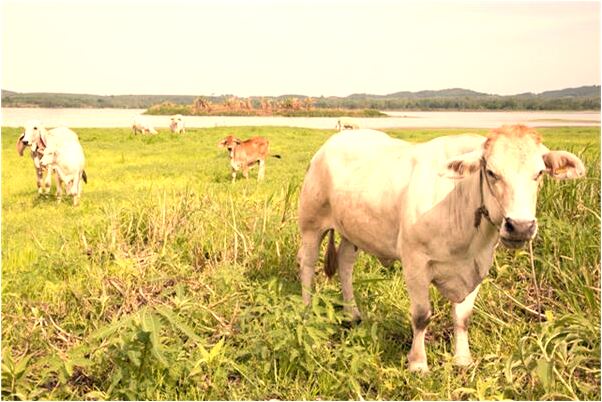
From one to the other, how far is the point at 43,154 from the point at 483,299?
999cm

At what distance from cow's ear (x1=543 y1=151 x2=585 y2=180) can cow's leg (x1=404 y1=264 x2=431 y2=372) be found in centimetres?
114

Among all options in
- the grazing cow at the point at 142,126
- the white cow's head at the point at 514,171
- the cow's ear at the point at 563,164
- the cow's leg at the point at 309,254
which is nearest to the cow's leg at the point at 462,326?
the white cow's head at the point at 514,171

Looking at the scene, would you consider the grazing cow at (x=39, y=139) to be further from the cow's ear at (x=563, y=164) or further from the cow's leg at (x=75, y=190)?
the cow's ear at (x=563, y=164)

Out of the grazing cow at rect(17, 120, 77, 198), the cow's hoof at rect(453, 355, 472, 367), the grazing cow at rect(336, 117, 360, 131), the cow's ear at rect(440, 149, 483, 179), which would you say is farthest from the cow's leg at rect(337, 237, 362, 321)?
the grazing cow at rect(336, 117, 360, 131)

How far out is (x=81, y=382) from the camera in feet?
12.9

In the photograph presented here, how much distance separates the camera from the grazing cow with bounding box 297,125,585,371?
321 cm

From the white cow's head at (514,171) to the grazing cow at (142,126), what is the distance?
34.4 metres

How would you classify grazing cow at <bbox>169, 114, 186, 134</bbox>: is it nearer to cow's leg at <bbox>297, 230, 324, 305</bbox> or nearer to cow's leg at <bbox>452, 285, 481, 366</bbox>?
cow's leg at <bbox>297, 230, 324, 305</bbox>

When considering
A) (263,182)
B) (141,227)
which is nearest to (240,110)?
(263,182)

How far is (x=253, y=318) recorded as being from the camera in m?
4.67

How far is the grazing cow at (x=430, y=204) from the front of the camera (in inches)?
127

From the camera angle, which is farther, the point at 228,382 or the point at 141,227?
the point at 141,227

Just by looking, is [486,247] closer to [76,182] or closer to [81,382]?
[81,382]

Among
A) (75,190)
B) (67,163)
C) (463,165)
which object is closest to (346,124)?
(67,163)
